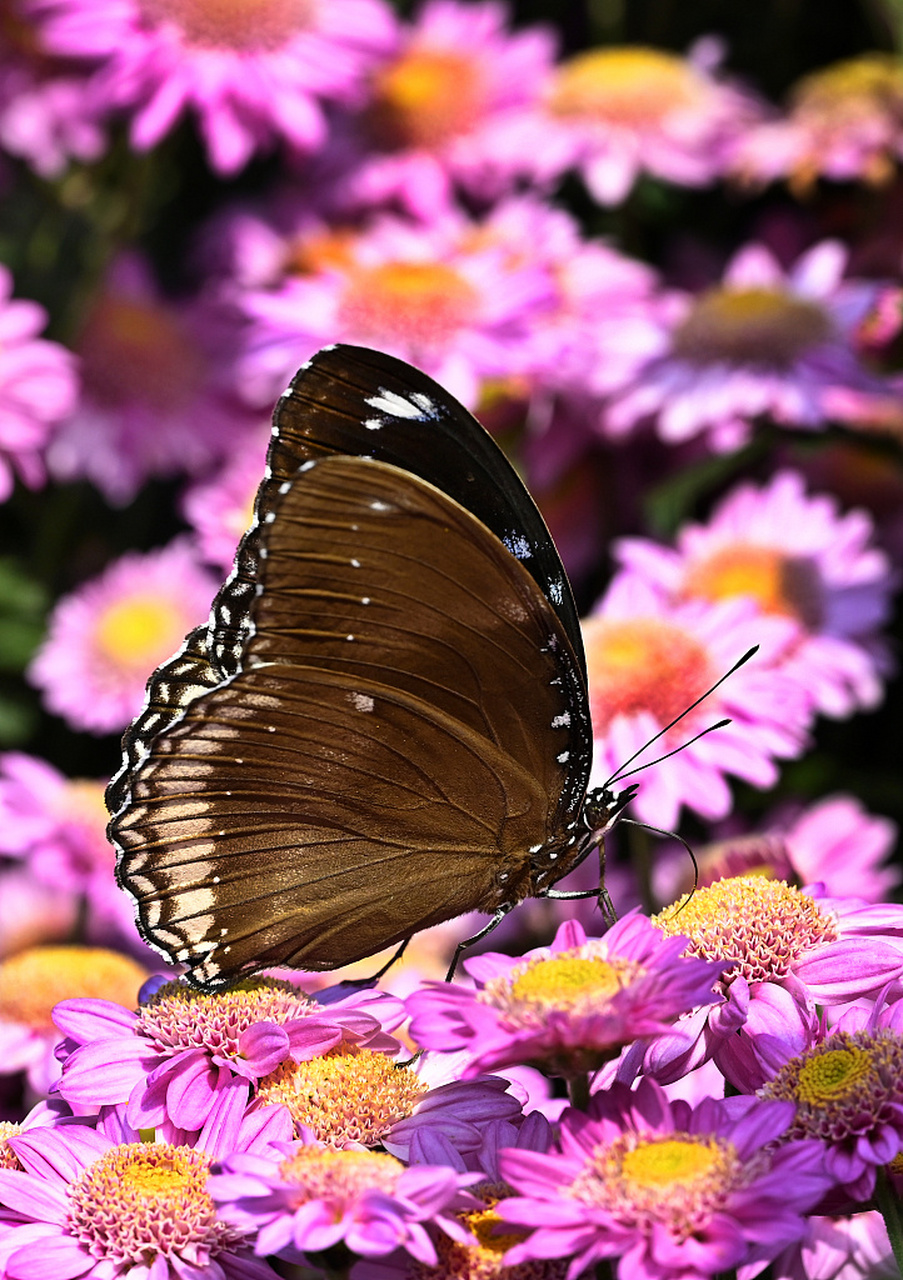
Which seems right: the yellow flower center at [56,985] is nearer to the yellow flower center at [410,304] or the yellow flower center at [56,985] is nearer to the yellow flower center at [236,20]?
the yellow flower center at [410,304]

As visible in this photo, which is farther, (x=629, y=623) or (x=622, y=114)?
(x=622, y=114)

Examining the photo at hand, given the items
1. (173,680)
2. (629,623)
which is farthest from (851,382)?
(173,680)

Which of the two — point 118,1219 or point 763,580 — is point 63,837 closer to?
point 763,580

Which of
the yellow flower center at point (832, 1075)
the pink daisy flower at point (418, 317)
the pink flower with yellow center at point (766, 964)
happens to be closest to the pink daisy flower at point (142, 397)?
the pink daisy flower at point (418, 317)

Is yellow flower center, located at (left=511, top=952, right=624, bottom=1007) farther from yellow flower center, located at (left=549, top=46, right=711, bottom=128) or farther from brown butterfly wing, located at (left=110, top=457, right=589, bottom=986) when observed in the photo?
yellow flower center, located at (left=549, top=46, right=711, bottom=128)

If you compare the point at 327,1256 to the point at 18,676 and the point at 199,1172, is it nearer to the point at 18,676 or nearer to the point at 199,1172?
the point at 199,1172

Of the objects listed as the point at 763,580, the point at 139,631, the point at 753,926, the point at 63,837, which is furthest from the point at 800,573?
the point at 753,926
